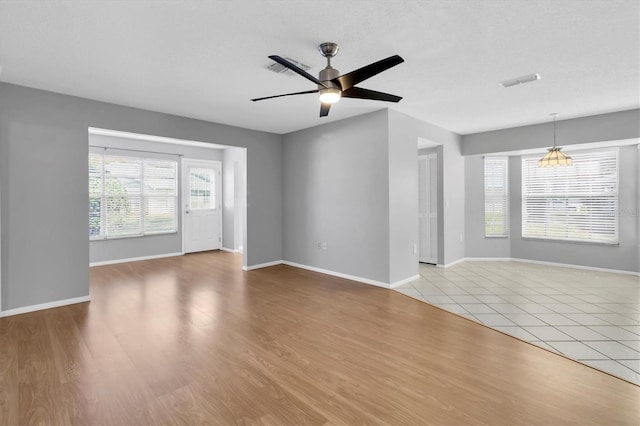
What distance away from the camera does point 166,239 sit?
710cm

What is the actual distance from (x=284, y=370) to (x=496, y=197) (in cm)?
599

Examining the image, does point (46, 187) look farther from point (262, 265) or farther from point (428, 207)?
point (428, 207)

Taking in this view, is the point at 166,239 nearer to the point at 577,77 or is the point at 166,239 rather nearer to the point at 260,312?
the point at 260,312

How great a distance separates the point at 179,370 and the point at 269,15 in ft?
8.98

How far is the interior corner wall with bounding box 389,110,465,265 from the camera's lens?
207 inches

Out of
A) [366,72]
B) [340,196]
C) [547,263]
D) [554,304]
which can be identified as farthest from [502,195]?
[366,72]

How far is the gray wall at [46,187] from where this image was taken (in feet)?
11.5

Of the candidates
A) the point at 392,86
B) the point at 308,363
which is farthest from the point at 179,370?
the point at 392,86

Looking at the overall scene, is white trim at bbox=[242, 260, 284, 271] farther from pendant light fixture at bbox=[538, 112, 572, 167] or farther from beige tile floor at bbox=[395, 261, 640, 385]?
pendant light fixture at bbox=[538, 112, 572, 167]

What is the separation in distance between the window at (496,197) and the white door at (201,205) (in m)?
6.40

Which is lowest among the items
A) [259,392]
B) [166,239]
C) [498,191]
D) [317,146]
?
[259,392]

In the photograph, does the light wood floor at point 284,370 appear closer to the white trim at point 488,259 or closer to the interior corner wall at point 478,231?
the white trim at point 488,259

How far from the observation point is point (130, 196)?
656cm

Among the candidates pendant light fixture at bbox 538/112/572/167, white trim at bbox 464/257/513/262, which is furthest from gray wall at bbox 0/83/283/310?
white trim at bbox 464/257/513/262
